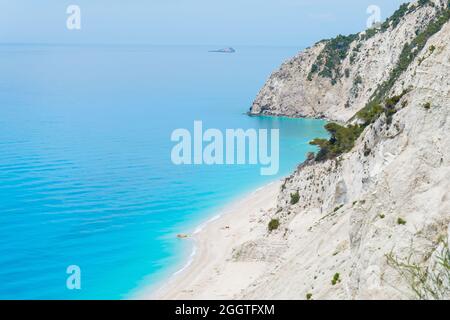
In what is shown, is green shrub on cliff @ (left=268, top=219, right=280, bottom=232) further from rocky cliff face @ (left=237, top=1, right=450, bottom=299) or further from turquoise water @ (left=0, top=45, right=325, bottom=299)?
turquoise water @ (left=0, top=45, right=325, bottom=299)

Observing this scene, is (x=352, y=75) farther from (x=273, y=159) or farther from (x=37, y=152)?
(x=37, y=152)

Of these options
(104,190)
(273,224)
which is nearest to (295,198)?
(273,224)

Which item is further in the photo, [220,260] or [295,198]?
[295,198]

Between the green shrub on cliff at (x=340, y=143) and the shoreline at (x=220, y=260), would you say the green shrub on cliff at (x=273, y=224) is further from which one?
the green shrub on cliff at (x=340, y=143)

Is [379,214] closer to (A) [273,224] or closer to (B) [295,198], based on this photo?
(A) [273,224]

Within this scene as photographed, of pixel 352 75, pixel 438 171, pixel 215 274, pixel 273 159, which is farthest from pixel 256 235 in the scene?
pixel 352 75

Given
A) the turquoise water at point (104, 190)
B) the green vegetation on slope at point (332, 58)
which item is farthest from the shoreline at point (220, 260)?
the green vegetation on slope at point (332, 58)

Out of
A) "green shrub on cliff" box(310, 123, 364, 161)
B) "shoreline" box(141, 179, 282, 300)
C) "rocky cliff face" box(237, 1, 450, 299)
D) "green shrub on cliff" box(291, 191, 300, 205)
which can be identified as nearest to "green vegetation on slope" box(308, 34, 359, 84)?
"shoreline" box(141, 179, 282, 300)
